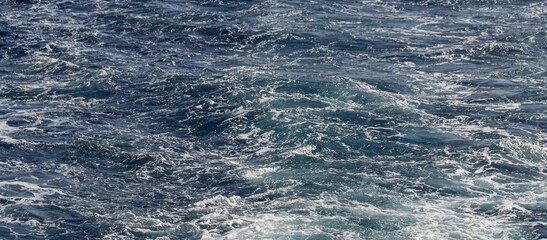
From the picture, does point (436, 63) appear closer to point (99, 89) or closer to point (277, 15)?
point (277, 15)

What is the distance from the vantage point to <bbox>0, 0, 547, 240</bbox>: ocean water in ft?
111

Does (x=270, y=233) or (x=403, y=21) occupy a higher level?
(x=403, y=21)

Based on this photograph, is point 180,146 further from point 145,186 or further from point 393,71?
point 393,71

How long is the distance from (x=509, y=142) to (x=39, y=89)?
37.1 metres

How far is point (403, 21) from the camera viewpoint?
66875 millimetres

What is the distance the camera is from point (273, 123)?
146 feet

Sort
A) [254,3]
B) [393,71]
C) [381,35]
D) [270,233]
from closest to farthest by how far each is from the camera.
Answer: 1. [270,233]
2. [393,71]
3. [381,35]
4. [254,3]

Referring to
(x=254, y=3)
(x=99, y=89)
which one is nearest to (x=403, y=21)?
(x=254, y=3)

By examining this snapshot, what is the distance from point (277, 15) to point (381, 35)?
13.0 m

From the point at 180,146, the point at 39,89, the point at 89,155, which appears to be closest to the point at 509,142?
the point at 180,146

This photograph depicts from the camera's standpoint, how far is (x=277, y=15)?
6900 cm

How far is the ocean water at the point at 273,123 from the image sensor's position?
33.9m

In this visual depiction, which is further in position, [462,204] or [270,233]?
[462,204]

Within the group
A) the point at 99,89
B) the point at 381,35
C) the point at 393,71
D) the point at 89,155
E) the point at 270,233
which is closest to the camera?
the point at 270,233
